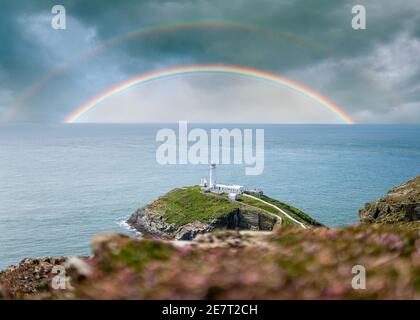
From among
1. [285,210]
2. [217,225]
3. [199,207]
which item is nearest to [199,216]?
[217,225]

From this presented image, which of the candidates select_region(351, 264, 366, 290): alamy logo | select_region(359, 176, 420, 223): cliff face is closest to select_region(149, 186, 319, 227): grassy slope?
select_region(359, 176, 420, 223): cliff face

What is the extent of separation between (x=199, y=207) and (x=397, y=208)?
50.3 meters

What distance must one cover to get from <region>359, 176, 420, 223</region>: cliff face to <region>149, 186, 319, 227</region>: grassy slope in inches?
636

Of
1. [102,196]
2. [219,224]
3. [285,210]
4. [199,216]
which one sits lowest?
[219,224]

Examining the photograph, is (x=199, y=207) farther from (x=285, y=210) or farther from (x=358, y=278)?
(x=358, y=278)

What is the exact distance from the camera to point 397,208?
82.4 m

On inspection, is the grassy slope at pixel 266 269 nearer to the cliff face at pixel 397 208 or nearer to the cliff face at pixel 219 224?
the cliff face at pixel 397 208

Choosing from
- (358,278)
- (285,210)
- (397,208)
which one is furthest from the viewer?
(285,210)

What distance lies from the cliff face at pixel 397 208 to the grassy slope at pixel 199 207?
16.1 m

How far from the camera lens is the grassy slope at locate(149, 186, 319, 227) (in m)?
102

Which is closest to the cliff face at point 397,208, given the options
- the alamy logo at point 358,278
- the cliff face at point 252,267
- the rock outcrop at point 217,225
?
the rock outcrop at point 217,225

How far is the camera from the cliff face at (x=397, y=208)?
257ft

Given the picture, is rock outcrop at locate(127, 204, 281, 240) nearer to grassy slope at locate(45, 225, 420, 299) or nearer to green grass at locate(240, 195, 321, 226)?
green grass at locate(240, 195, 321, 226)
